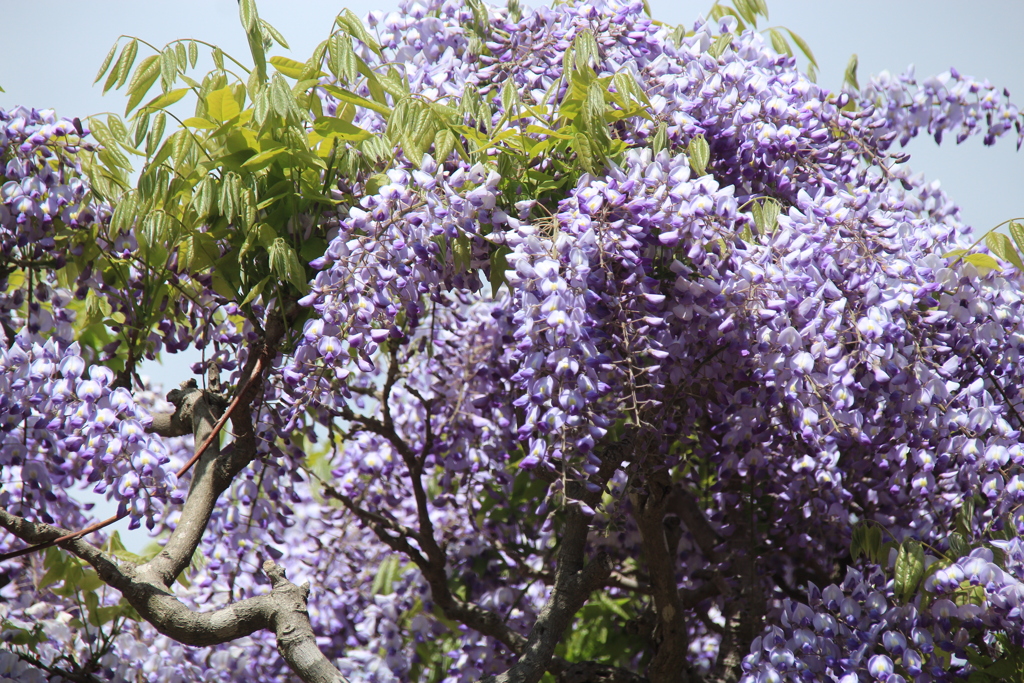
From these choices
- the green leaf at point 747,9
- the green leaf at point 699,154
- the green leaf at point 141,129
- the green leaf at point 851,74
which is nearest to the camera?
the green leaf at point 141,129

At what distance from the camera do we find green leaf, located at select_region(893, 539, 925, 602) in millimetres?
1941

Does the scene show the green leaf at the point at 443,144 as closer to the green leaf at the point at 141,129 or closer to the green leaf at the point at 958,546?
the green leaf at the point at 141,129

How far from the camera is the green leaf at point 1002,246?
1.94 m

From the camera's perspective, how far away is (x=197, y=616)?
6.19 ft

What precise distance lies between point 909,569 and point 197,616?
5.24ft

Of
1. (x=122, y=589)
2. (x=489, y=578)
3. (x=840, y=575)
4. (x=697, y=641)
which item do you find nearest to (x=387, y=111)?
(x=122, y=589)

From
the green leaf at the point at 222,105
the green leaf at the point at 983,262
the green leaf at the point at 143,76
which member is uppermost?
the green leaf at the point at 222,105

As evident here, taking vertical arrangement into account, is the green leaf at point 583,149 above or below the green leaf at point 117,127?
below

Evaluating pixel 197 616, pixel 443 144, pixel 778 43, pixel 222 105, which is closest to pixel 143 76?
pixel 222 105

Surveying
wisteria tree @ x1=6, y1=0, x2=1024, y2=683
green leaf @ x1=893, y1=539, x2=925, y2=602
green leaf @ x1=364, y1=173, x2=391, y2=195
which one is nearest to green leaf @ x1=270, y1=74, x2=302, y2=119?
wisteria tree @ x1=6, y1=0, x2=1024, y2=683

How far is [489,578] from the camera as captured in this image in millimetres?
3010

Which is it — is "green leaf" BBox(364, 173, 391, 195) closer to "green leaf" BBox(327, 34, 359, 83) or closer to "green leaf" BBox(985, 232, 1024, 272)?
"green leaf" BBox(327, 34, 359, 83)

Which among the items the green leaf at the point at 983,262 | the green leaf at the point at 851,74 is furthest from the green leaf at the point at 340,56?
the green leaf at the point at 851,74

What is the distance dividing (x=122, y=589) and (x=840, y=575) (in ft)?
7.21
